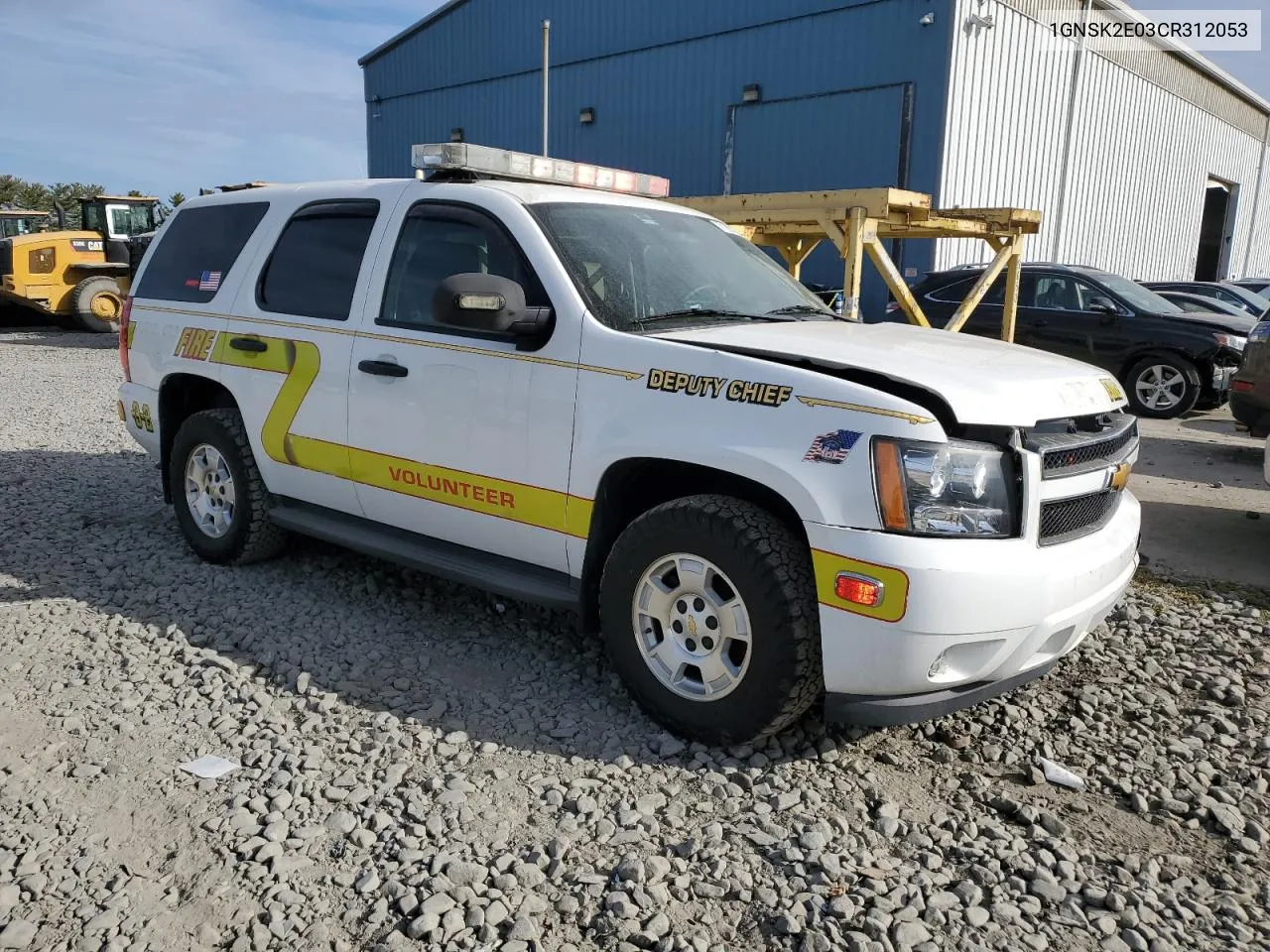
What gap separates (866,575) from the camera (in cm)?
291

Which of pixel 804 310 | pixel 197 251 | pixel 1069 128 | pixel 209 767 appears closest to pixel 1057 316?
pixel 804 310

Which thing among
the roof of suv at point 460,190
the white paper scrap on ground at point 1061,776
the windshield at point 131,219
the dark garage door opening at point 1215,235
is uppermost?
the dark garage door opening at point 1215,235

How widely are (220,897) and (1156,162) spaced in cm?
2897

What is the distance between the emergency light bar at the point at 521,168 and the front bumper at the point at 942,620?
230cm

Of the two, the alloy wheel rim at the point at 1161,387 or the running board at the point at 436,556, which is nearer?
the running board at the point at 436,556

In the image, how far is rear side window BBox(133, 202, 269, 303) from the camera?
201 inches

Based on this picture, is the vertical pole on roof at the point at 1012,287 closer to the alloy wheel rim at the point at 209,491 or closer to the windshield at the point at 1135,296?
the windshield at the point at 1135,296

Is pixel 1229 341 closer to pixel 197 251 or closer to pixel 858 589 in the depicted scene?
pixel 858 589

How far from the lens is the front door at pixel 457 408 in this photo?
3650 mm

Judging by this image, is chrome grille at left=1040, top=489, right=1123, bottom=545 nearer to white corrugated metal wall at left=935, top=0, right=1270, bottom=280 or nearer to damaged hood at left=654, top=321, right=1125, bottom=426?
damaged hood at left=654, top=321, right=1125, bottom=426

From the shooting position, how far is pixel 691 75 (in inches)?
766

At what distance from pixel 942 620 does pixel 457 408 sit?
2002 mm

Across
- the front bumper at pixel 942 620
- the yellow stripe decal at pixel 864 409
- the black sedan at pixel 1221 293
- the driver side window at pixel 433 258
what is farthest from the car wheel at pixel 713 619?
the black sedan at pixel 1221 293

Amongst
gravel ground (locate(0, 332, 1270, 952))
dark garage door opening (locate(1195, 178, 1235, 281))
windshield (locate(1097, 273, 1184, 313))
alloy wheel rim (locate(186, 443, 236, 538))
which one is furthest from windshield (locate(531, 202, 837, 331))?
dark garage door opening (locate(1195, 178, 1235, 281))
